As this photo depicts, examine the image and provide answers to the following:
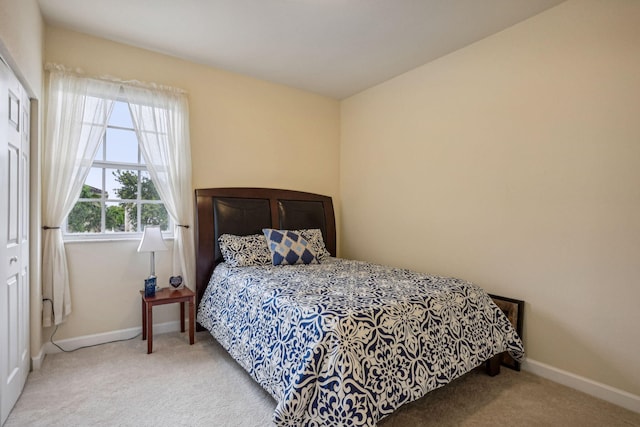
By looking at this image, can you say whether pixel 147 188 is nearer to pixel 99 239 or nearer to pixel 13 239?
pixel 99 239

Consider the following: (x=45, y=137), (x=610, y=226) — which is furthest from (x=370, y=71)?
(x=45, y=137)

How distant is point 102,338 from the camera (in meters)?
2.89

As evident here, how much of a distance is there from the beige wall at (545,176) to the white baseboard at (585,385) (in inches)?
1.5

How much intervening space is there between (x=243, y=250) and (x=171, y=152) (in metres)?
1.16

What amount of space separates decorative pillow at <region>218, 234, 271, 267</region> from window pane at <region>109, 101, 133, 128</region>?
137cm

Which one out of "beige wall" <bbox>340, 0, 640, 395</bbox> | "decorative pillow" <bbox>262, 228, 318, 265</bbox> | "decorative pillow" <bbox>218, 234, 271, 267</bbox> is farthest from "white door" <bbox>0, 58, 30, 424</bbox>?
"beige wall" <bbox>340, 0, 640, 395</bbox>

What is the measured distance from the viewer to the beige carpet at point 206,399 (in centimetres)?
189

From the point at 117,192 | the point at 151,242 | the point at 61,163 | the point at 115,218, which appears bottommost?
the point at 151,242

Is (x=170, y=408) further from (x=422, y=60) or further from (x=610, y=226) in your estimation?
A: (x=422, y=60)

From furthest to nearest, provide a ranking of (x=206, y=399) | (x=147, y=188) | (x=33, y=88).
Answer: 1. (x=147, y=188)
2. (x=33, y=88)
3. (x=206, y=399)

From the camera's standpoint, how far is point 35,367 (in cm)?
240

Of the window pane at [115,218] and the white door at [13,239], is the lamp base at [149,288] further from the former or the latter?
the white door at [13,239]

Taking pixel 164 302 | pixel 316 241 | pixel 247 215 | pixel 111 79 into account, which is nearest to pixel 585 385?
pixel 316 241

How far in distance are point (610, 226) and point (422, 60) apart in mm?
2102
